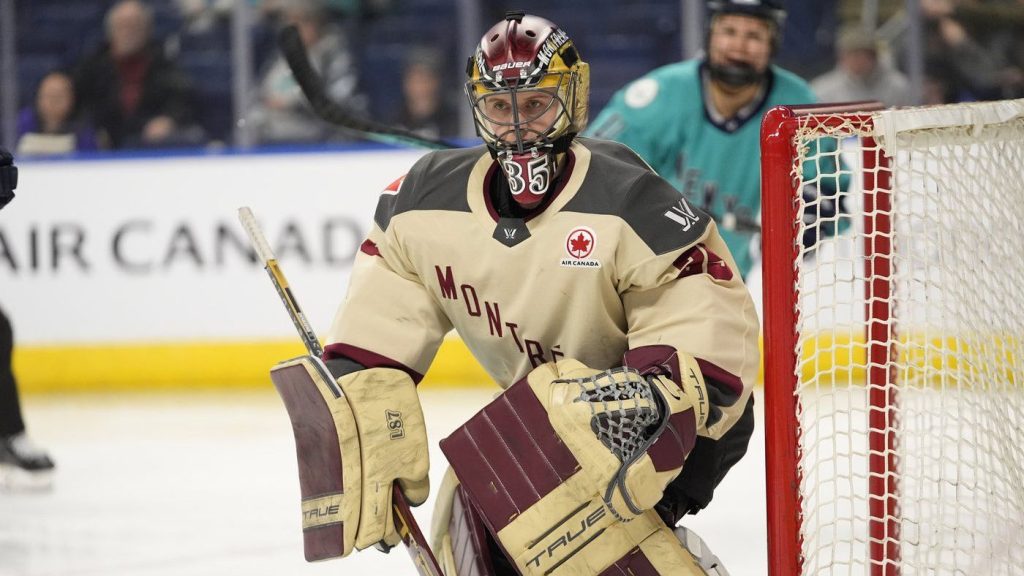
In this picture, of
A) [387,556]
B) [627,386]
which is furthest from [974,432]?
[387,556]

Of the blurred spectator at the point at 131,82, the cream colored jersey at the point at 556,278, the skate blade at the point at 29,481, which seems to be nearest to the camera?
the cream colored jersey at the point at 556,278

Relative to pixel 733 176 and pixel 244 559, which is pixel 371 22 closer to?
pixel 733 176

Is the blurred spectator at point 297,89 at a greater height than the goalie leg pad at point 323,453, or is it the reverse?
the blurred spectator at point 297,89

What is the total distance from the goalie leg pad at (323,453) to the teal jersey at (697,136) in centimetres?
179

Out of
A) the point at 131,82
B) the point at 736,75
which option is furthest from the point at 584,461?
the point at 131,82

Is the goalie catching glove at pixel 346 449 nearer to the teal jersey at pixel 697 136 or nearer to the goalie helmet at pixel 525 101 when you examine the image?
the goalie helmet at pixel 525 101

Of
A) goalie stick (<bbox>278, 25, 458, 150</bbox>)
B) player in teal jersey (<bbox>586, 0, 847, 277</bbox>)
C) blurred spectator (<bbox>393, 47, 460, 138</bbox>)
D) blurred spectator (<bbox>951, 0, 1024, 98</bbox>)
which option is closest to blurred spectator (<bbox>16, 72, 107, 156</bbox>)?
blurred spectator (<bbox>393, 47, 460, 138</bbox>)

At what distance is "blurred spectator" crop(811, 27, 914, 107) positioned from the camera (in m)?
5.19

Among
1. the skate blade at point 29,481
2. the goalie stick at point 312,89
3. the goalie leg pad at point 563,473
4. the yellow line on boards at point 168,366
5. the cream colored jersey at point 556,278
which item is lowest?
the skate blade at point 29,481

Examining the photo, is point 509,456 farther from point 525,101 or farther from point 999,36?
point 999,36

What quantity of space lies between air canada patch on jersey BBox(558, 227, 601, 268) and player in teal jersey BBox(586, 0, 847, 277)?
1666mm

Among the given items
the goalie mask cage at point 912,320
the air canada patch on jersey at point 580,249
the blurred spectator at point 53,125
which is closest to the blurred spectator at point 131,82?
the blurred spectator at point 53,125

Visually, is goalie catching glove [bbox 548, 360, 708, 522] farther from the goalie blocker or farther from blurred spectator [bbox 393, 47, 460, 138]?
blurred spectator [bbox 393, 47, 460, 138]

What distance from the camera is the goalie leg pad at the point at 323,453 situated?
1.83 meters
